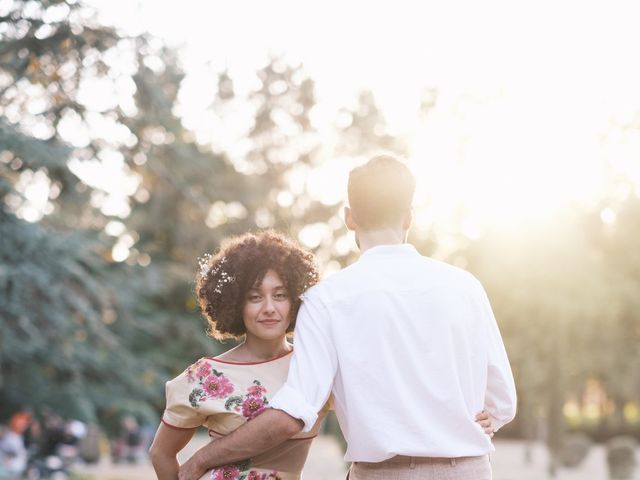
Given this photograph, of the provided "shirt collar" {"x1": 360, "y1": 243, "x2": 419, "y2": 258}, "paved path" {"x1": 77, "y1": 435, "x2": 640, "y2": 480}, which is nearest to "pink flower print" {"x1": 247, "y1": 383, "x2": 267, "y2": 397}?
"shirt collar" {"x1": 360, "y1": 243, "x2": 419, "y2": 258}

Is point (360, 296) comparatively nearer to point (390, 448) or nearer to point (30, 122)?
point (390, 448)

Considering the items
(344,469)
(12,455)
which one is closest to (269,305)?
(12,455)

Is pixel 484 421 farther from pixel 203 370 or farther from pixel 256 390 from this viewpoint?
pixel 203 370

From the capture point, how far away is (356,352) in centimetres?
297

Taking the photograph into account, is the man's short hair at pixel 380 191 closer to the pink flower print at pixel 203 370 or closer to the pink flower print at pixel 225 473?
the pink flower print at pixel 203 370

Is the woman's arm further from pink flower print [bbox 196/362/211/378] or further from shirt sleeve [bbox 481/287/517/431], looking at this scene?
shirt sleeve [bbox 481/287/517/431]

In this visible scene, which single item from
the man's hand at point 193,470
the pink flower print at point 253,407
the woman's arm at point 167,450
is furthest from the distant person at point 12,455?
the pink flower print at point 253,407

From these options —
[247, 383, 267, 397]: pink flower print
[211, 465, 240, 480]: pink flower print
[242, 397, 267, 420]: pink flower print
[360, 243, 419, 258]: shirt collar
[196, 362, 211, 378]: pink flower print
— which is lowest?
[211, 465, 240, 480]: pink flower print

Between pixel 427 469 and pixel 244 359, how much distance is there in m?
0.72

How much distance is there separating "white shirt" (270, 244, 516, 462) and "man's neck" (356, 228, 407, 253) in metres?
0.09

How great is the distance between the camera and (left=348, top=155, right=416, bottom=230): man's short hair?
120 inches

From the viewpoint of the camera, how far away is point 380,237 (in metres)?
3.10

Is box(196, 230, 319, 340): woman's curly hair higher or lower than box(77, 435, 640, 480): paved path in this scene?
higher

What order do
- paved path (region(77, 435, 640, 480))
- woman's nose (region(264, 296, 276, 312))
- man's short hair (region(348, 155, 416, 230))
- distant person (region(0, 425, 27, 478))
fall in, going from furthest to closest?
paved path (region(77, 435, 640, 480)), distant person (region(0, 425, 27, 478)), woman's nose (region(264, 296, 276, 312)), man's short hair (region(348, 155, 416, 230))
